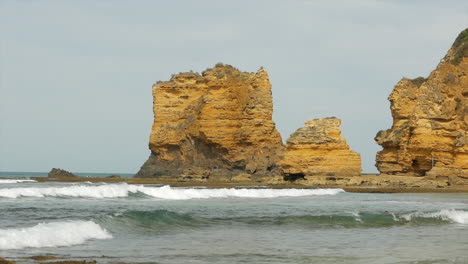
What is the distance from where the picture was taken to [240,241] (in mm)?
19031

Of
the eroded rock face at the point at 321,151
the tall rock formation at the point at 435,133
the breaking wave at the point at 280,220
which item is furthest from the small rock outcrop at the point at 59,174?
the breaking wave at the point at 280,220

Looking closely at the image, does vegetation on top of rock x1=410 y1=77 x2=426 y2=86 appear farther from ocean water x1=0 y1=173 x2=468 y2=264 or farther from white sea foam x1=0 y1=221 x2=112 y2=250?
white sea foam x1=0 y1=221 x2=112 y2=250

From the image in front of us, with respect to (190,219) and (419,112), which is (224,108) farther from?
(190,219)

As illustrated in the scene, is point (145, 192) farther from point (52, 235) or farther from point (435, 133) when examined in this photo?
point (52, 235)

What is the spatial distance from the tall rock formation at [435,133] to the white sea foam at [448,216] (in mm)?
24212

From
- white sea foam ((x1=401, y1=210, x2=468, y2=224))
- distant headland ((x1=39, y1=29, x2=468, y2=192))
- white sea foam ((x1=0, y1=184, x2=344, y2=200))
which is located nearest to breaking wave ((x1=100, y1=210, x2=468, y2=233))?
white sea foam ((x1=401, y1=210, x2=468, y2=224))

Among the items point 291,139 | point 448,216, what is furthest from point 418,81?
point 448,216

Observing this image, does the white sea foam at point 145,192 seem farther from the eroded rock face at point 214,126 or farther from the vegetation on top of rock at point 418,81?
the eroded rock face at point 214,126

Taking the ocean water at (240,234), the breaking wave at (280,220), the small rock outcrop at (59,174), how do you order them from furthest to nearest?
the small rock outcrop at (59,174)
the breaking wave at (280,220)
the ocean water at (240,234)

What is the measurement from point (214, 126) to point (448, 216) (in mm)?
49060

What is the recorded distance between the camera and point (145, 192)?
44312 mm

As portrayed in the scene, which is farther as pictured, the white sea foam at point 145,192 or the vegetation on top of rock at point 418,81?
the vegetation on top of rock at point 418,81

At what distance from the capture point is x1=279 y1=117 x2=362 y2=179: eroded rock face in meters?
54.8

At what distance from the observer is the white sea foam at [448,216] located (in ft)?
88.4
